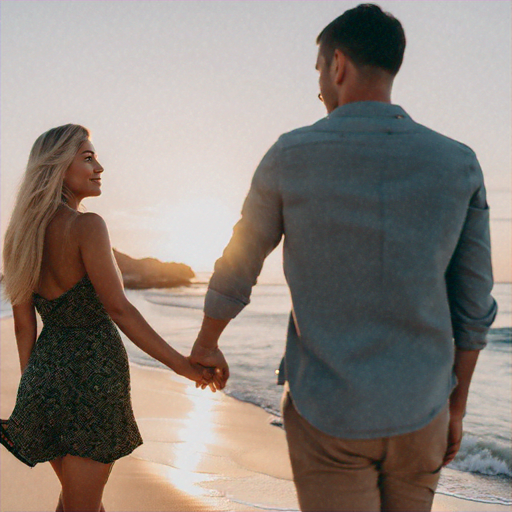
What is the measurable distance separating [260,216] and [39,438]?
1455mm

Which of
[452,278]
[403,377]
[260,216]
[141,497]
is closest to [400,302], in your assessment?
[403,377]

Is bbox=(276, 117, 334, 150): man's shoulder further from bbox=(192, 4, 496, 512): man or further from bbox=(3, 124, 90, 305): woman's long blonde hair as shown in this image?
bbox=(3, 124, 90, 305): woman's long blonde hair

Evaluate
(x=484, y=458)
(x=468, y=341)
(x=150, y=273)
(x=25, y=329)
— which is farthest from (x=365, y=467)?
(x=150, y=273)

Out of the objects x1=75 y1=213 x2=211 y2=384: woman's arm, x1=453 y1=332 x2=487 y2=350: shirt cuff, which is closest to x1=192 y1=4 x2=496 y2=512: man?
x1=453 y1=332 x2=487 y2=350: shirt cuff

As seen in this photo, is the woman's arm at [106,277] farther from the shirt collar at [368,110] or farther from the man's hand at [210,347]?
the shirt collar at [368,110]

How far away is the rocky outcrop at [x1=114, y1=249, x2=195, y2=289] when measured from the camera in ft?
182

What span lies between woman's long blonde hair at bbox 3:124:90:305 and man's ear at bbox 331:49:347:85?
133 centimetres

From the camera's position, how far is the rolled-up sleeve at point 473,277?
6.07ft

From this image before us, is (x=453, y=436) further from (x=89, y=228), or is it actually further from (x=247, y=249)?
(x=89, y=228)

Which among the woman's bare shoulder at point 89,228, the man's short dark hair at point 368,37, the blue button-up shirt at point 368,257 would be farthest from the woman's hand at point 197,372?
the man's short dark hair at point 368,37

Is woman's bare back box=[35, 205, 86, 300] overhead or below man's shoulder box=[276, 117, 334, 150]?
below

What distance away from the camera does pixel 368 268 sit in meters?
1.69

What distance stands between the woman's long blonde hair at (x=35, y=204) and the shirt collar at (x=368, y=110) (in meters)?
1.35

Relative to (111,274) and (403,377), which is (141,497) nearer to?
(111,274)
